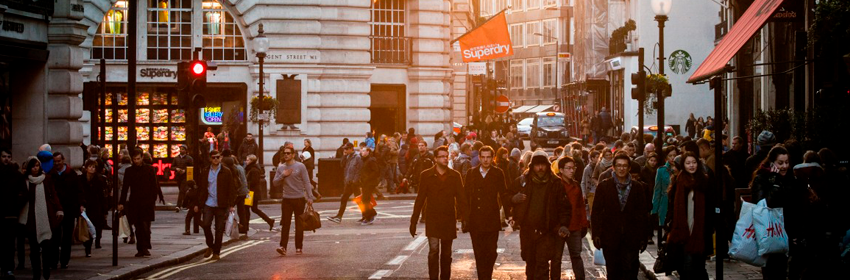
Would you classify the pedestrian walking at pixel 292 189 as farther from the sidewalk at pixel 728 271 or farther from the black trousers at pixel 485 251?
the sidewalk at pixel 728 271

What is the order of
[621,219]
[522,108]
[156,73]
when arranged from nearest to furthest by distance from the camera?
[621,219]
[156,73]
[522,108]

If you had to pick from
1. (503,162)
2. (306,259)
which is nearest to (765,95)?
(503,162)

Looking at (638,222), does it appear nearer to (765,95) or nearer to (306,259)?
(306,259)

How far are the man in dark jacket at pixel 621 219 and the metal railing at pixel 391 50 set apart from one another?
28.5 meters

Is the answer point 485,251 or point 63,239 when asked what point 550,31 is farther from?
point 485,251

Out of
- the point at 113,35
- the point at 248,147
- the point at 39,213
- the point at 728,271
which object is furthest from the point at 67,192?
the point at 113,35

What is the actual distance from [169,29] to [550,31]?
70545 millimetres

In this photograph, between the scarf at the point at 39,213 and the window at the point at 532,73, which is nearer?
the scarf at the point at 39,213

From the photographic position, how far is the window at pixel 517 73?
110 metres

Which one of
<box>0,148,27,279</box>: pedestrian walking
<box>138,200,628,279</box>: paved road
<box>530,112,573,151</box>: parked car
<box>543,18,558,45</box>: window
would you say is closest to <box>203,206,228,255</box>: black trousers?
<box>138,200,628,279</box>: paved road

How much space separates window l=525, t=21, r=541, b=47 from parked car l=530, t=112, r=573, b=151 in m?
43.9

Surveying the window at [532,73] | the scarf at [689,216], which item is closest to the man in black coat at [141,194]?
the scarf at [689,216]

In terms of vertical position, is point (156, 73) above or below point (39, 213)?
above

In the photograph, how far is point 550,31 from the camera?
343 feet
